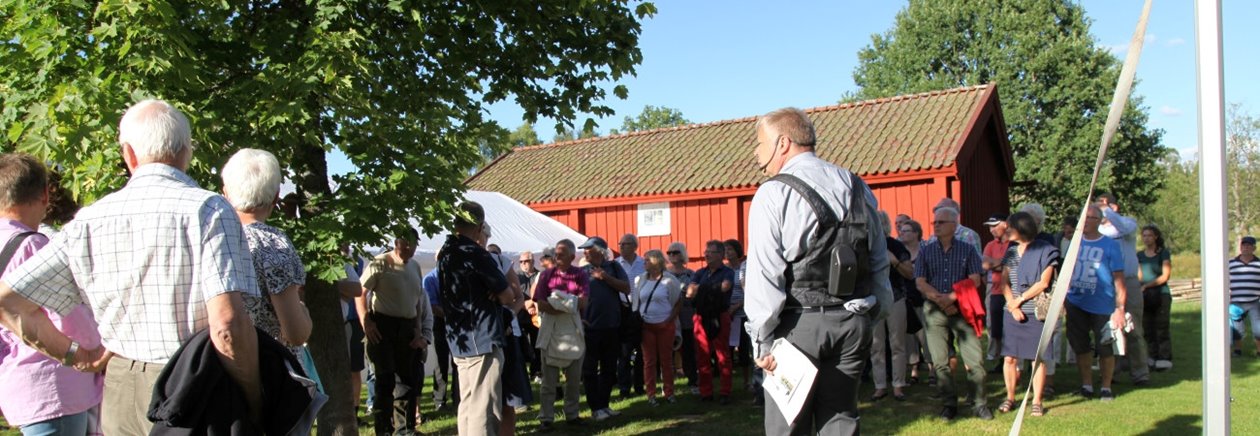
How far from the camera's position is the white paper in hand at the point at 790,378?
3.69 meters

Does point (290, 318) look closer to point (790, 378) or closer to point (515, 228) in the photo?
point (790, 378)

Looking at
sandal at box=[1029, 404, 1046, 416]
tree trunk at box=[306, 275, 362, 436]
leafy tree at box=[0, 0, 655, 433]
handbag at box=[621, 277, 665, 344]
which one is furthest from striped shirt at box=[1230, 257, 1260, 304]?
tree trunk at box=[306, 275, 362, 436]

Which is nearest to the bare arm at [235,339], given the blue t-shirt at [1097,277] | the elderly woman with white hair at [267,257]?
the elderly woman with white hair at [267,257]

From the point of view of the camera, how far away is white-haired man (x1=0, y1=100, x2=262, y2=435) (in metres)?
2.70

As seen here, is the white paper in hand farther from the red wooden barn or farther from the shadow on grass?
the red wooden barn

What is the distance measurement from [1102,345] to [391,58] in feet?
21.7

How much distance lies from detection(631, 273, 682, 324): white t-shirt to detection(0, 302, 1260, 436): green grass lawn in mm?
914

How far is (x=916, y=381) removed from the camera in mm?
10320

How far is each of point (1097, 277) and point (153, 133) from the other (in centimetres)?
785

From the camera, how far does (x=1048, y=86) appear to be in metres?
35.8

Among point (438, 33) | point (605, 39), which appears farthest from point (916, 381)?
point (438, 33)

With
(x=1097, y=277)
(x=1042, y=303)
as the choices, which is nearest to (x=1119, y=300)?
(x=1097, y=277)

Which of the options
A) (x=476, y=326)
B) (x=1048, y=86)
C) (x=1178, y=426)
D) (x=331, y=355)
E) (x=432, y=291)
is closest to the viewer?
(x=476, y=326)

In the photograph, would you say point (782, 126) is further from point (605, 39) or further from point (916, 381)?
point (916, 381)
